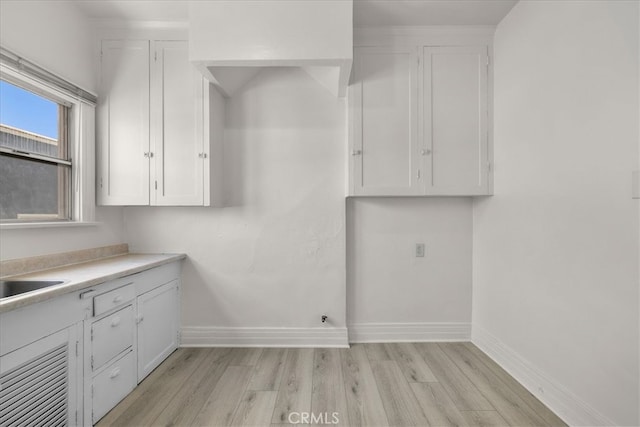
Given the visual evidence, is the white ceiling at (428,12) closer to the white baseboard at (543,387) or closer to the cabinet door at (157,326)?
the white baseboard at (543,387)

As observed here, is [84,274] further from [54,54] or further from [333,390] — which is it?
[333,390]

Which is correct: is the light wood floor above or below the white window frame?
below

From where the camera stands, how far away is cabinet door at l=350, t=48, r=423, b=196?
251cm

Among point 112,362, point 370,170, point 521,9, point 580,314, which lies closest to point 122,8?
point 370,170

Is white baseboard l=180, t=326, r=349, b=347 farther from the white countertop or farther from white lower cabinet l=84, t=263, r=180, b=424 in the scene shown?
the white countertop

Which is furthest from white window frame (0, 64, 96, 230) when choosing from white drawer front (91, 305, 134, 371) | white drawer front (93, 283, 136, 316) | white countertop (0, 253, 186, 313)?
white drawer front (91, 305, 134, 371)

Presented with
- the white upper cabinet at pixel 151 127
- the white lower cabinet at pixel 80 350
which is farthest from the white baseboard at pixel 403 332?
the white upper cabinet at pixel 151 127

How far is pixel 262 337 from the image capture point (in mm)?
2705

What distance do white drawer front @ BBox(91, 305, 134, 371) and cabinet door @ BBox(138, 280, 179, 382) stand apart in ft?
0.40

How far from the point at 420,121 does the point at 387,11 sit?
0.86m

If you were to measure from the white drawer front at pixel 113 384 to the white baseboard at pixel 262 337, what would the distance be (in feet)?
2.20

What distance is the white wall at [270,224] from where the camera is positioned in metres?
2.73

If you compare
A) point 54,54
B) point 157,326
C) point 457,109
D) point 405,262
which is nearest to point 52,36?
point 54,54

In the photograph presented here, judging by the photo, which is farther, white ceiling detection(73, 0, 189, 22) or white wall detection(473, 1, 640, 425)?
white ceiling detection(73, 0, 189, 22)
